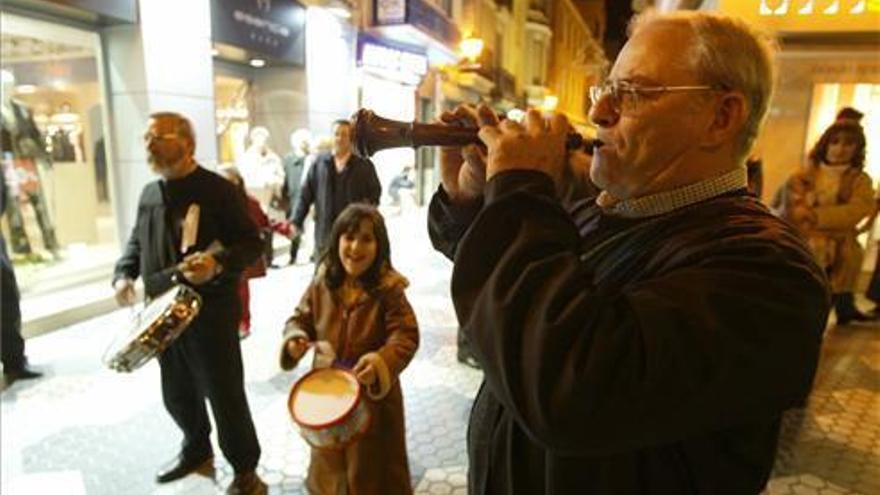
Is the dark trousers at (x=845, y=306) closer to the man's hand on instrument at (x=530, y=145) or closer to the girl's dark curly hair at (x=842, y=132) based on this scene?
the girl's dark curly hair at (x=842, y=132)

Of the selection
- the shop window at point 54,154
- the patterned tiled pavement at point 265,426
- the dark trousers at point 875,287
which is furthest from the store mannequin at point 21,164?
the dark trousers at point 875,287

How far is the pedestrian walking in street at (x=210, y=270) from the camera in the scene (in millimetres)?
2527

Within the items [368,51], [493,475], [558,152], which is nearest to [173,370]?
[493,475]

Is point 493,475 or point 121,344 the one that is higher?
point 493,475

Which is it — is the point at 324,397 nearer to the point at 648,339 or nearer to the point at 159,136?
the point at 159,136

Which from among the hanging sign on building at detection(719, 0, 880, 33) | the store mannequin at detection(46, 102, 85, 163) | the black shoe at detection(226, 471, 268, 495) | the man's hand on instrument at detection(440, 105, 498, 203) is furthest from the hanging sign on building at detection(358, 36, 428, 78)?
the man's hand on instrument at detection(440, 105, 498, 203)

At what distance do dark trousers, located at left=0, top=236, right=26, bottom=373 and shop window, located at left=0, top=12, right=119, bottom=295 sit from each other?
1.72 meters

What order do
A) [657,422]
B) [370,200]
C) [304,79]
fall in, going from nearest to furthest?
1. [657,422]
2. [370,200]
3. [304,79]

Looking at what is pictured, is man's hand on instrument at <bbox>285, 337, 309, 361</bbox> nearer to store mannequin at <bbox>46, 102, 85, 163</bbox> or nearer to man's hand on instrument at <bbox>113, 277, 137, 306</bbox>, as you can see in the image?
man's hand on instrument at <bbox>113, 277, 137, 306</bbox>

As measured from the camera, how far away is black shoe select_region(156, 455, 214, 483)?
107 inches

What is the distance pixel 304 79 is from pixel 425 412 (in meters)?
6.54

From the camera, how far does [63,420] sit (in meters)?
3.31

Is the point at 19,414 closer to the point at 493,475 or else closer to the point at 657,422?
the point at 493,475

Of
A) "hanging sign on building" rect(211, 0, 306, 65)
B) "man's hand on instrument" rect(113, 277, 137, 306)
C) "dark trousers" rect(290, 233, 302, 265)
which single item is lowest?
"dark trousers" rect(290, 233, 302, 265)
